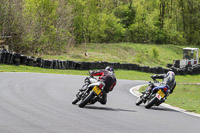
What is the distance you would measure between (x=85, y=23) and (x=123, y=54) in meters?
7.05

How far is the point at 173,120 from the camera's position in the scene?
939 cm

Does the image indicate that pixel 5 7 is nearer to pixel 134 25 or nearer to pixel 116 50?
pixel 116 50

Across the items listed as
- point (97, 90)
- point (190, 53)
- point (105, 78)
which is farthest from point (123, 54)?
point (97, 90)

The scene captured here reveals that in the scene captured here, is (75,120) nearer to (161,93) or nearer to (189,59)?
(161,93)

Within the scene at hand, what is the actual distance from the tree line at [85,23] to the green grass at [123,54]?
1.67 meters

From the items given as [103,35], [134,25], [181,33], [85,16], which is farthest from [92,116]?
[181,33]

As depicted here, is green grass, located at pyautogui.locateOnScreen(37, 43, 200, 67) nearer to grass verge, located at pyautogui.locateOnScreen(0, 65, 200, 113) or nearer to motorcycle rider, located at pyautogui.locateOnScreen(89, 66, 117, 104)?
grass verge, located at pyautogui.locateOnScreen(0, 65, 200, 113)

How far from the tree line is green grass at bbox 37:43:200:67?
167 cm

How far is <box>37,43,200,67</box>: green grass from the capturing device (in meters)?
44.5

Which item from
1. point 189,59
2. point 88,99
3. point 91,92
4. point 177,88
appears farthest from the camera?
point 189,59

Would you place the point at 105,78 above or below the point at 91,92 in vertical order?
above

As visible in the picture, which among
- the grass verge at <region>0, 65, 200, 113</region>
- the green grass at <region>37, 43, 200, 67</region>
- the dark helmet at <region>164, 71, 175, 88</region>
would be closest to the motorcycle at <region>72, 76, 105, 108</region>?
the grass verge at <region>0, 65, 200, 113</region>

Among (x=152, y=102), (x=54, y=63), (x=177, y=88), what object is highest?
(x=54, y=63)

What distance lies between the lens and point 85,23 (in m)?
50.2
